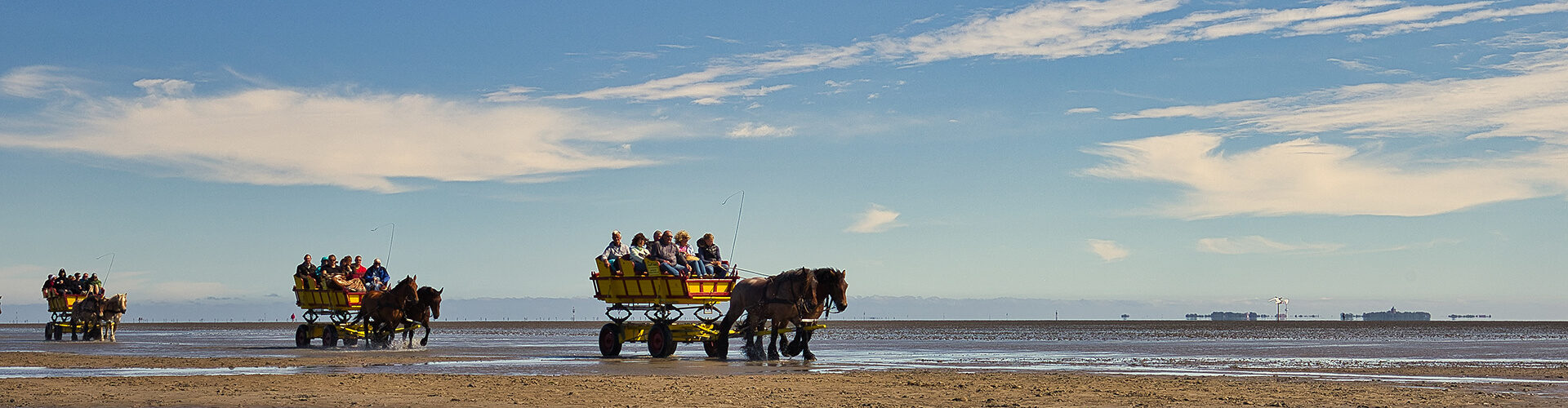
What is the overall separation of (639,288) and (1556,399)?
1575 centimetres

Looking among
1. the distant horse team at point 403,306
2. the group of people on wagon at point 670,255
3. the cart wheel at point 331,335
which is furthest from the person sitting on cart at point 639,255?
the cart wheel at point 331,335

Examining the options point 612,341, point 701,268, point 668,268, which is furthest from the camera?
point 612,341

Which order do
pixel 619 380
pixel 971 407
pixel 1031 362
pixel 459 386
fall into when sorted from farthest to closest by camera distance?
pixel 1031 362
pixel 619 380
pixel 459 386
pixel 971 407

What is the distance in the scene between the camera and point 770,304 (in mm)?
24781

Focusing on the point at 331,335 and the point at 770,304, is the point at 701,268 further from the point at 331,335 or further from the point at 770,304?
the point at 331,335

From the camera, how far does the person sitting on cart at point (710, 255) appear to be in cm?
2719

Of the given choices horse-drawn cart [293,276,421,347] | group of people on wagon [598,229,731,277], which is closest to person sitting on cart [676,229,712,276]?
group of people on wagon [598,229,731,277]

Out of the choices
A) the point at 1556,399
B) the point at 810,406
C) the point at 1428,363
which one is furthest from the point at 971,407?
the point at 1428,363

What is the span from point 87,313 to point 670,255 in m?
24.3

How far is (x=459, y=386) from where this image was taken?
56.6ft

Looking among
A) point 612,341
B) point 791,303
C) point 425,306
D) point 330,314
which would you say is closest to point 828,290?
point 791,303

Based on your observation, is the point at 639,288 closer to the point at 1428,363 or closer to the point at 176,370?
the point at 176,370

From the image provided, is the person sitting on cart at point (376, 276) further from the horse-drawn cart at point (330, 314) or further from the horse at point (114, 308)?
the horse at point (114, 308)

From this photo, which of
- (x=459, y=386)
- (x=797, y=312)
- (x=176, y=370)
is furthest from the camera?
(x=797, y=312)
